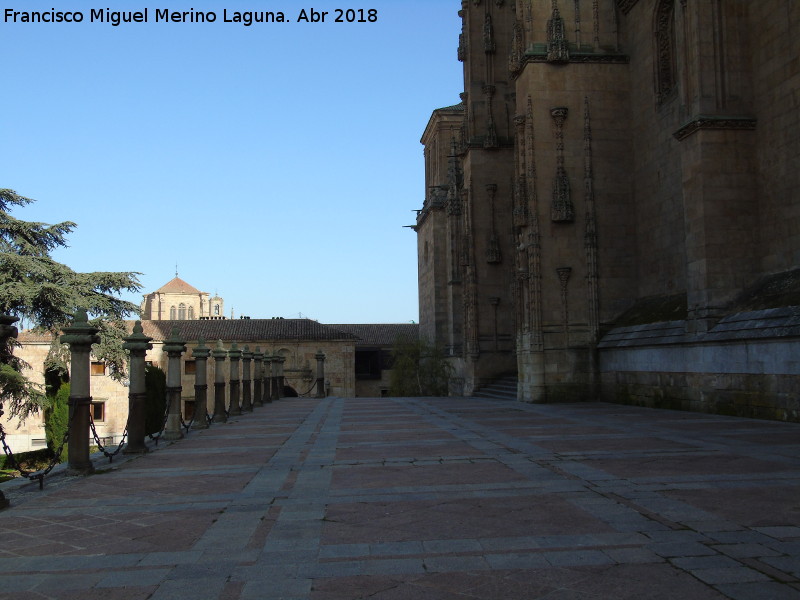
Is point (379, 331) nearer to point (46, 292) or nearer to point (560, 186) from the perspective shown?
point (46, 292)

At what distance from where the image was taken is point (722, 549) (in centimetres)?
443

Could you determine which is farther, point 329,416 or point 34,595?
point 329,416

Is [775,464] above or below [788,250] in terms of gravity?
below

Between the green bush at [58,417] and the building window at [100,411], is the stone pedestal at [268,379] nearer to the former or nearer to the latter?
the green bush at [58,417]

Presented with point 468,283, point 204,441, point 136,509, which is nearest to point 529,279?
point 468,283

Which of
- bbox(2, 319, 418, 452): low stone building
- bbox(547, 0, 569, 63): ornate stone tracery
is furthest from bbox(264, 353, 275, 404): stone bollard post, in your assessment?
bbox(2, 319, 418, 452): low stone building

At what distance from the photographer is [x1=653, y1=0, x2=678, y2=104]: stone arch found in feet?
61.7

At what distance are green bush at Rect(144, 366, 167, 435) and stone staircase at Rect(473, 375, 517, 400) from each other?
45.3 feet

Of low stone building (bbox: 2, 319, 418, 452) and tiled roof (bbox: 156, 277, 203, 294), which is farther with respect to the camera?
tiled roof (bbox: 156, 277, 203, 294)

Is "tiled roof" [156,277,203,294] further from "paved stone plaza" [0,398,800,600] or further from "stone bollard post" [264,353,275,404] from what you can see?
"paved stone plaza" [0,398,800,600]

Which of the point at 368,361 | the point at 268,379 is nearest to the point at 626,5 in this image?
the point at 268,379

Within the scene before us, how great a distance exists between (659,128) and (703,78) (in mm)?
4024

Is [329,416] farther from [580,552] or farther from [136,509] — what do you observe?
[580,552]

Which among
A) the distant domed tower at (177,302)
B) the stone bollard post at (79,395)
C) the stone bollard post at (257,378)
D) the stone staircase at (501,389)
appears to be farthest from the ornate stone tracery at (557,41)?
the distant domed tower at (177,302)
